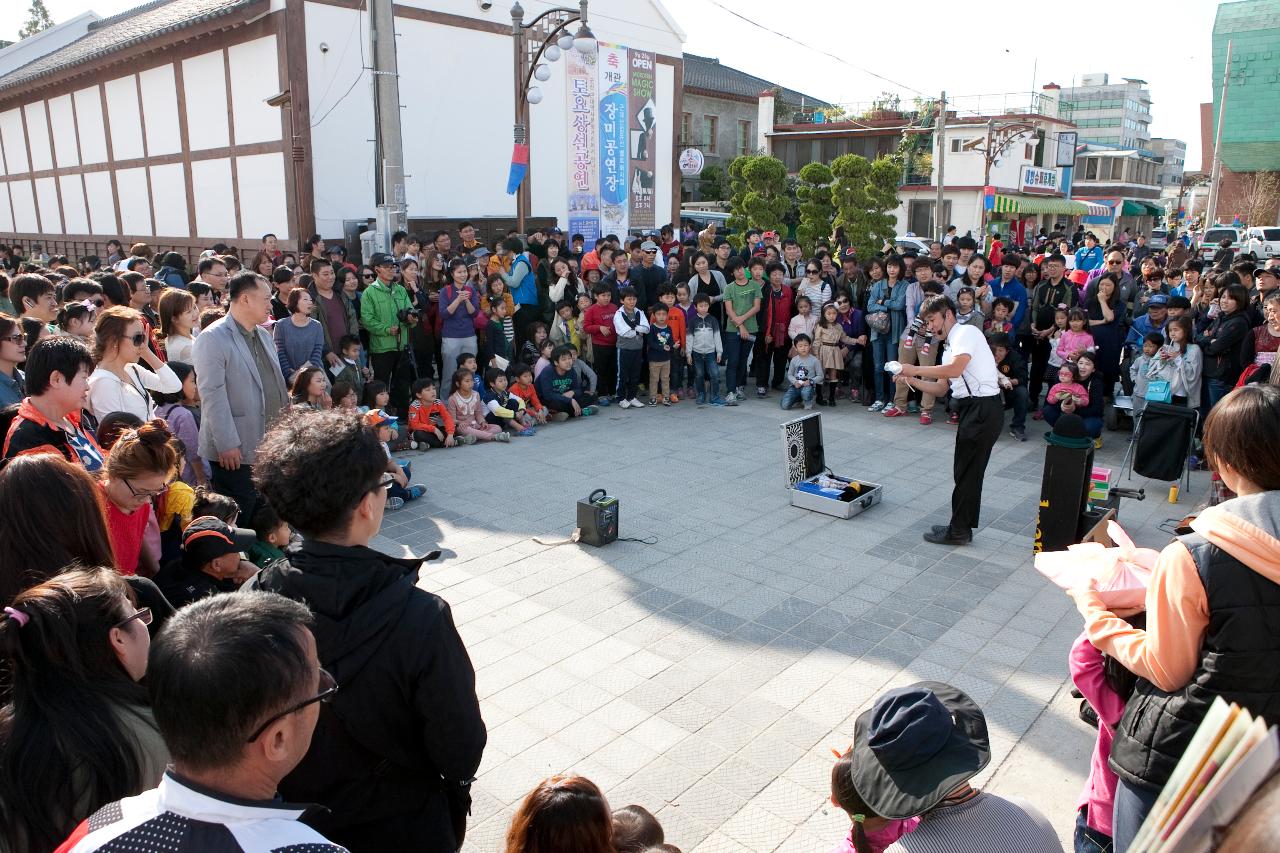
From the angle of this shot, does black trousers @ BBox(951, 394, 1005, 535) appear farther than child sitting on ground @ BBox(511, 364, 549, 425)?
No

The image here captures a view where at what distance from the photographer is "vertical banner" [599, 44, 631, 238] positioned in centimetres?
1942

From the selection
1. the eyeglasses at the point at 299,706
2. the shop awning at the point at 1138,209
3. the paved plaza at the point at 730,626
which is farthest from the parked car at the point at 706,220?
the shop awning at the point at 1138,209

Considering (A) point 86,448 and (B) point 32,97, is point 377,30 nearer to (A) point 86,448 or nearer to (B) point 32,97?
(A) point 86,448

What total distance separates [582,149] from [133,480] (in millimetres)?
17163

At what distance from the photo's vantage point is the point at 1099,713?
8.46ft

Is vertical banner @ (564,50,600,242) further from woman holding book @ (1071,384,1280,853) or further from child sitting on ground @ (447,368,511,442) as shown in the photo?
woman holding book @ (1071,384,1280,853)

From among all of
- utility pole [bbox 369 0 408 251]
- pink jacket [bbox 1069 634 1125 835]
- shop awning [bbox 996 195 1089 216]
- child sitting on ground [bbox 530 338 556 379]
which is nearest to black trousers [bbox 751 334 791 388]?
child sitting on ground [bbox 530 338 556 379]

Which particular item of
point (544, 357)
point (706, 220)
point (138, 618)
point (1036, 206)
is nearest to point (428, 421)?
point (544, 357)

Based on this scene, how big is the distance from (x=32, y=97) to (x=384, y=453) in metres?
26.8

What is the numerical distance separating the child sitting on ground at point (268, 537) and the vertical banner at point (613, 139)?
635 inches

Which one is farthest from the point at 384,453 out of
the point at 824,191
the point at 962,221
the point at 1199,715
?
the point at 962,221

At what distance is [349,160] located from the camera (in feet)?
50.4

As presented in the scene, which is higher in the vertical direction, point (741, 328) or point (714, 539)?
point (741, 328)

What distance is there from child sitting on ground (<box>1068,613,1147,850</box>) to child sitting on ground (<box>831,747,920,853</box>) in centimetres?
77
